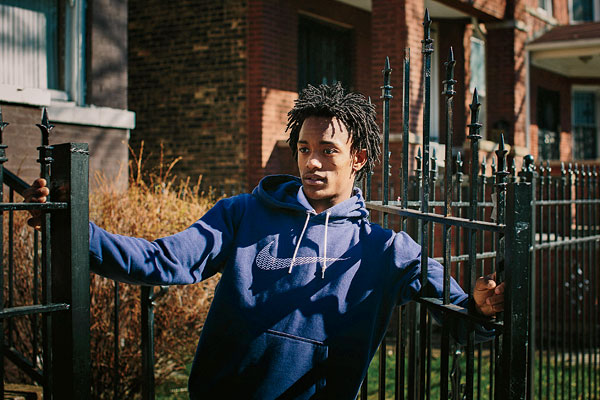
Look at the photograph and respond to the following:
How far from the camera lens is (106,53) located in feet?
25.5

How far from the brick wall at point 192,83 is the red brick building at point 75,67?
8.87 ft

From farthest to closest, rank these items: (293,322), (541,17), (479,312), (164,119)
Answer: (541,17)
(164,119)
(293,322)
(479,312)

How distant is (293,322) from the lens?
2.35 metres

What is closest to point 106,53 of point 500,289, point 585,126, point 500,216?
point 500,216

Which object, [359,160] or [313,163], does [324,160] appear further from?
[359,160]

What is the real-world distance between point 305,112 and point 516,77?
12.2 metres

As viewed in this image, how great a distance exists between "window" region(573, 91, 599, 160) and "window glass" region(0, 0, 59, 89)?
15.8 m

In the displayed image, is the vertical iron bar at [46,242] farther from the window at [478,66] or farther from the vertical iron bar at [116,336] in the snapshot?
the window at [478,66]

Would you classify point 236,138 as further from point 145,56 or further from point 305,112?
point 305,112

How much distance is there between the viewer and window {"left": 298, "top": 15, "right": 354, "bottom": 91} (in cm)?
1149

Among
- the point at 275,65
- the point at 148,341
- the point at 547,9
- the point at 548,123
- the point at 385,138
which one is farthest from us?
the point at 548,123

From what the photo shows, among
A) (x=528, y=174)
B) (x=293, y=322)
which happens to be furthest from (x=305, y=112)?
(x=528, y=174)

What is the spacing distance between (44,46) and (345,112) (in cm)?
577

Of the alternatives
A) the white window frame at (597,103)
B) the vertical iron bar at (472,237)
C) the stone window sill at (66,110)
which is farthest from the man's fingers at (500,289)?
the white window frame at (597,103)
